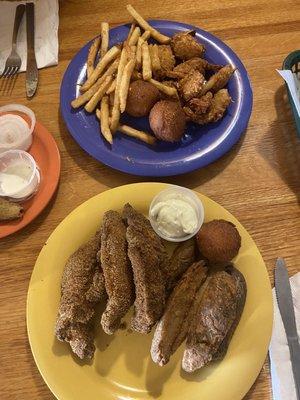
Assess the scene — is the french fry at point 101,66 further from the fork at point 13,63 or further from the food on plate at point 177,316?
the food on plate at point 177,316

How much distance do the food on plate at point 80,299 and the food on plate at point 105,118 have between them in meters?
0.44

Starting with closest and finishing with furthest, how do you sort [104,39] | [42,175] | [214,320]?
1. [214,320]
2. [42,175]
3. [104,39]

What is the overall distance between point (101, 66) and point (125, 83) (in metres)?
0.19

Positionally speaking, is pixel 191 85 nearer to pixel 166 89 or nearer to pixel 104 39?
Answer: pixel 166 89

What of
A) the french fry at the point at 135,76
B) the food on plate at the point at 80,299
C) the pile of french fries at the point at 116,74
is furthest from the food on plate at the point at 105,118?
the food on plate at the point at 80,299

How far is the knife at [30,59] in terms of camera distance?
1.78 metres

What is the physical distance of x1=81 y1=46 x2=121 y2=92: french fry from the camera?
166cm

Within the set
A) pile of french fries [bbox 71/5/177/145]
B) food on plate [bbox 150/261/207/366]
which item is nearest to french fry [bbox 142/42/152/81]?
pile of french fries [bbox 71/5/177/145]

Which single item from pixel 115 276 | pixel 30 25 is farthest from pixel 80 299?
pixel 30 25

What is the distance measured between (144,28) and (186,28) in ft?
0.61

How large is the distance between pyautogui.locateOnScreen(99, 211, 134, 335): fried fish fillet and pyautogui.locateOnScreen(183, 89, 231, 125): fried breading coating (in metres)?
0.56

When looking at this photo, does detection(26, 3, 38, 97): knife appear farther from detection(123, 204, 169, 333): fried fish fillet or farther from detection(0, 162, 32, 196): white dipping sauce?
detection(123, 204, 169, 333): fried fish fillet

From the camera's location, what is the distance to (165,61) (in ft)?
5.59

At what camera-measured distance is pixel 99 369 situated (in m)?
1.26
